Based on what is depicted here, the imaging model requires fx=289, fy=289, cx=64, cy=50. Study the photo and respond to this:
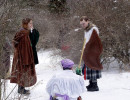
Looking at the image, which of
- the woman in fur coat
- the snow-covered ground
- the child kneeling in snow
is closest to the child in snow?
the snow-covered ground

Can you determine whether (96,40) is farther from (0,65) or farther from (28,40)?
(0,65)

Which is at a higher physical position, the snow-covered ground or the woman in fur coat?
the woman in fur coat

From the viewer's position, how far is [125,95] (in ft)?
20.3

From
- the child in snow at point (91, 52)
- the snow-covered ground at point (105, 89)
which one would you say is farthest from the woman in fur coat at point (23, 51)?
the child in snow at point (91, 52)

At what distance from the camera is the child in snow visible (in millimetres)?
6117

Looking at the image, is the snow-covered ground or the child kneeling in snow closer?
the child kneeling in snow

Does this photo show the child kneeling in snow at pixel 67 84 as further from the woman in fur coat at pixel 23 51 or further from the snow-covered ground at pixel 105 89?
the woman in fur coat at pixel 23 51

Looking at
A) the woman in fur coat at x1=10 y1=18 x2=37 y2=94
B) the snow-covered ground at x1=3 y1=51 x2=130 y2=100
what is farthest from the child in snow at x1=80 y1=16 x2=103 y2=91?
the woman in fur coat at x1=10 y1=18 x2=37 y2=94

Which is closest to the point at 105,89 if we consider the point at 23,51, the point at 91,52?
the point at 91,52

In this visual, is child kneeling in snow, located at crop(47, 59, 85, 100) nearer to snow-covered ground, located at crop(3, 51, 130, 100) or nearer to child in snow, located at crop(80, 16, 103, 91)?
snow-covered ground, located at crop(3, 51, 130, 100)

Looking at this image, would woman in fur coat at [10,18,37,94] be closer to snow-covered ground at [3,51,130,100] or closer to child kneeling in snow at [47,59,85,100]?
snow-covered ground at [3,51,130,100]

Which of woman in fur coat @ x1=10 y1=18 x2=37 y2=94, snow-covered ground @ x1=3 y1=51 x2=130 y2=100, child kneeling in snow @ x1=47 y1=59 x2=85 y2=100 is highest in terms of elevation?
woman in fur coat @ x1=10 y1=18 x2=37 y2=94

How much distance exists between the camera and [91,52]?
6.29 m

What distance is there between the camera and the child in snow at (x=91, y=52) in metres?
6.12
